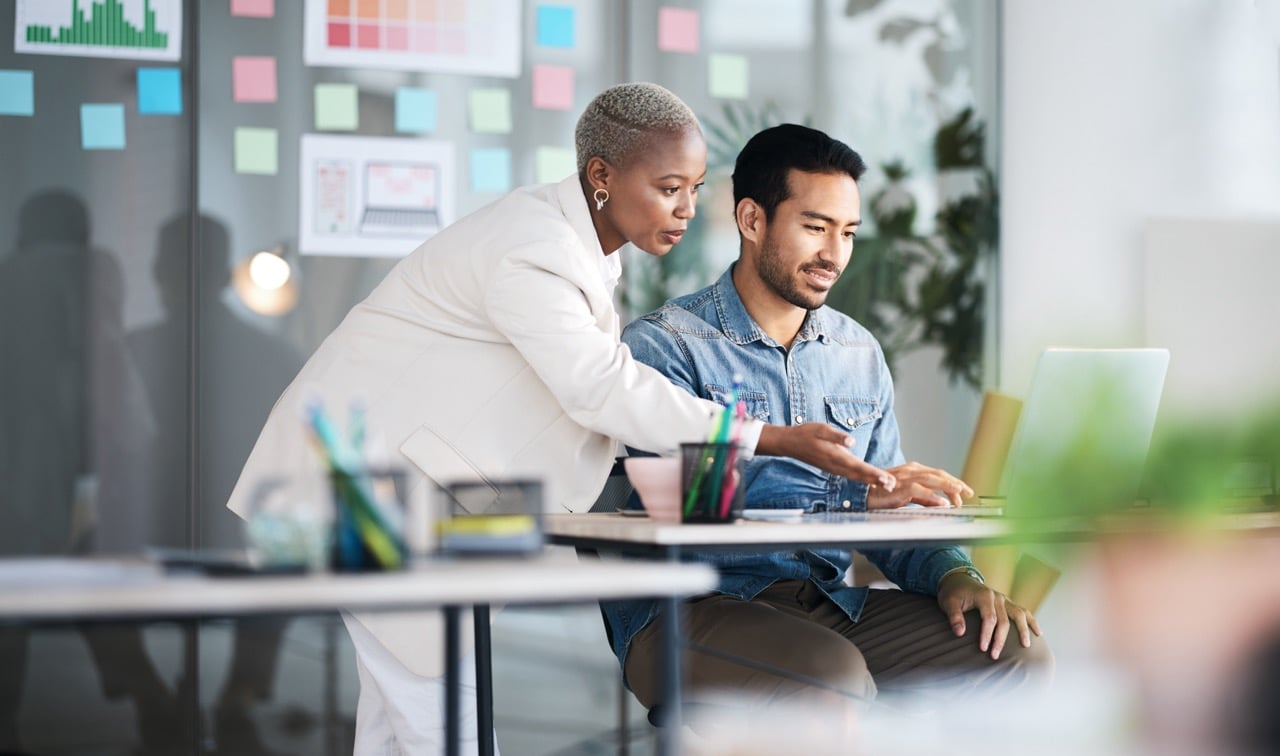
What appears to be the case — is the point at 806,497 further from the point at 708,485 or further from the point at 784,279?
the point at 708,485

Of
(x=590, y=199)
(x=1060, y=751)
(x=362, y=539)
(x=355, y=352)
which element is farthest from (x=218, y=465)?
(x=1060, y=751)

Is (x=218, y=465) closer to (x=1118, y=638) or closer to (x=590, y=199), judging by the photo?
(x=590, y=199)

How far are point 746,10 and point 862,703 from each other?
2.23m

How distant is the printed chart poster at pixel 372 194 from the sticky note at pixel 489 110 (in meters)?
0.09

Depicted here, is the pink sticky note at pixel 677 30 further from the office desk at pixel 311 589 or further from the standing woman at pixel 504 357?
the office desk at pixel 311 589

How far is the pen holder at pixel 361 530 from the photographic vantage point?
1.12m

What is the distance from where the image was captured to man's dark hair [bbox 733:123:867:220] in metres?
2.35

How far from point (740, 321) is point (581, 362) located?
46cm

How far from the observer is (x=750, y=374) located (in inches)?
89.6

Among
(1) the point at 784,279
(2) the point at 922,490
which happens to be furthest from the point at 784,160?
(2) the point at 922,490

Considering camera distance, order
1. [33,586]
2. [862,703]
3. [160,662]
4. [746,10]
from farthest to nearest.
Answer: [746,10] < [160,662] < [862,703] < [33,586]

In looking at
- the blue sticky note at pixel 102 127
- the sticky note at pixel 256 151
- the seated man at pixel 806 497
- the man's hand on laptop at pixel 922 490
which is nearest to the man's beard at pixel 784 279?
the seated man at pixel 806 497

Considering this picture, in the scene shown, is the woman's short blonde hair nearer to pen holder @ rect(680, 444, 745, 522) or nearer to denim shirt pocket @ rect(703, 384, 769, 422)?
denim shirt pocket @ rect(703, 384, 769, 422)

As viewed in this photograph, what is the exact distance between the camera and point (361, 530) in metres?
1.12
